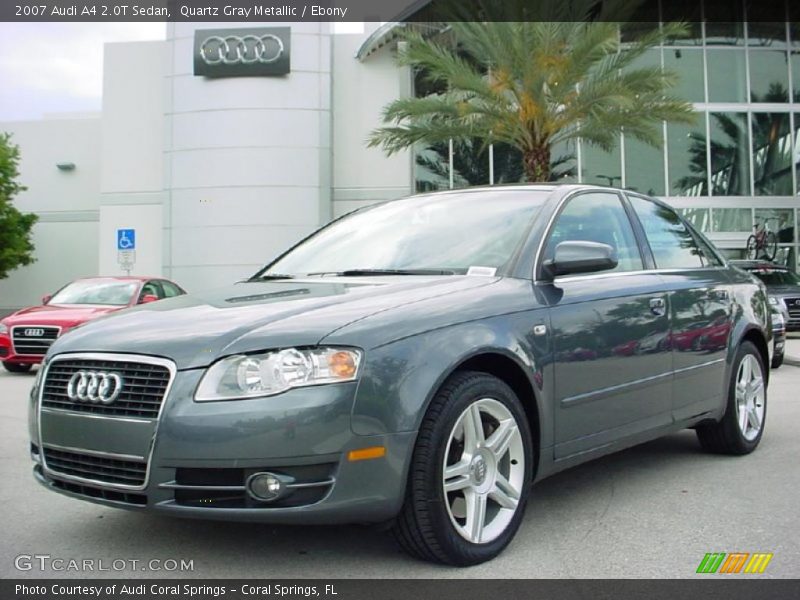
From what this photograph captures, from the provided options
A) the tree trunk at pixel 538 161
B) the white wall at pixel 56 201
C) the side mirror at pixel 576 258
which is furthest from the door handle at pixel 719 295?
the white wall at pixel 56 201

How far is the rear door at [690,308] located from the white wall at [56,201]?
30.4m

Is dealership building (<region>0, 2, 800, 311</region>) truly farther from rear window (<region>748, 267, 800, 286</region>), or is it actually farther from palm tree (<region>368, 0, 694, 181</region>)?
rear window (<region>748, 267, 800, 286</region>)

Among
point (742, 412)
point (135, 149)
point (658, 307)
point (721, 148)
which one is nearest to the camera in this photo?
point (658, 307)

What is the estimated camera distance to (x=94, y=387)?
3217 millimetres

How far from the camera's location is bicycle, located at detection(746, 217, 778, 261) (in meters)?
26.7

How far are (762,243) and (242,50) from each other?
17.2m

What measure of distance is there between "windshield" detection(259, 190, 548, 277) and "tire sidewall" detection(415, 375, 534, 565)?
69 cm

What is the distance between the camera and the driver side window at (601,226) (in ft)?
14.3

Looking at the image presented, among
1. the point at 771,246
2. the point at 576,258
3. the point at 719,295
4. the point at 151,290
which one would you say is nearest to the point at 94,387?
the point at 576,258

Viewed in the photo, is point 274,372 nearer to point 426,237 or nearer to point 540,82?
point 426,237

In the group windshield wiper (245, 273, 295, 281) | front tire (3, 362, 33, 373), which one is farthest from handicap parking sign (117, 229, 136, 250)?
windshield wiper (245, 273, 295, 281)

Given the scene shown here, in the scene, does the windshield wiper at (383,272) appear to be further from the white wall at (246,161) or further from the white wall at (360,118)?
the white wall at (360,118)

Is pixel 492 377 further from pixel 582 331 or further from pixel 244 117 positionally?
pixel 244 117

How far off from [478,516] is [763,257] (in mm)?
25757
